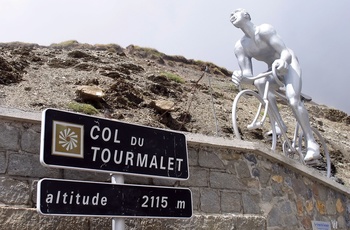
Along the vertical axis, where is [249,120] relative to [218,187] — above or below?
above

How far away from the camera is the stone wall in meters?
4.08

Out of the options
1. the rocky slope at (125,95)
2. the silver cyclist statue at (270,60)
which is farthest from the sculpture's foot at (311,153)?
the rocky slope at (125,95)

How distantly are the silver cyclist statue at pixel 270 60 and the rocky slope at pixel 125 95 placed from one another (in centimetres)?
265

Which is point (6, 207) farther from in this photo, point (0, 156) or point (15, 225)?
point (0, 156)

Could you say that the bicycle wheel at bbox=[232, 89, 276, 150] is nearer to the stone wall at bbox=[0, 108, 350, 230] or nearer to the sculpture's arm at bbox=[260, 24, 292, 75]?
the sculpture's arm at bbox=[260, 24, 292, 75]

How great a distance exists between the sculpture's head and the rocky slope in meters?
2.78

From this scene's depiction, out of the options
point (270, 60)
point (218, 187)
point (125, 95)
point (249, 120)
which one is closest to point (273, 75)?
point (270, 60)

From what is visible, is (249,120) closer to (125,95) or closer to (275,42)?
(125,95)

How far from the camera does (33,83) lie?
47.3 feet

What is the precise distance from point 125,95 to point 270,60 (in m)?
7.41

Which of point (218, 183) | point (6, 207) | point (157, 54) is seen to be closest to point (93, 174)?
point (6, 207)

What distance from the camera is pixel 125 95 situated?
1409 centimetres

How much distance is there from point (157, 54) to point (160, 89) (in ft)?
33.2

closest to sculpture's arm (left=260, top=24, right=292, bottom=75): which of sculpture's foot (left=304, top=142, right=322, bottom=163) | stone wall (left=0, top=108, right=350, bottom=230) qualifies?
sculpture's foot (left=304, top=142, right=322, bottom=163)
